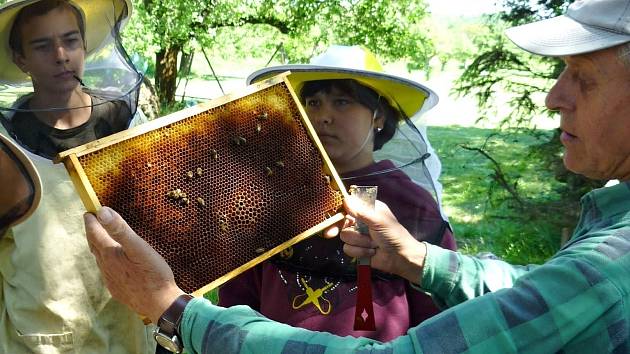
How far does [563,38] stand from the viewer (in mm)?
1478

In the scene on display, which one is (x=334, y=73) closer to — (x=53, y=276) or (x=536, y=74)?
(x=53, y=276)

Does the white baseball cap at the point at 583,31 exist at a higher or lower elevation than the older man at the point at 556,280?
higher

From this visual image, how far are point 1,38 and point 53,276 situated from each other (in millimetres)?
966

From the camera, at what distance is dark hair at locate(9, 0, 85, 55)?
246cm

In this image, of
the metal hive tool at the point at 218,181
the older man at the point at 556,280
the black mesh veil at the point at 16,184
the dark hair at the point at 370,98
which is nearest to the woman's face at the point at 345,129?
the dark hair at the point at 370,98

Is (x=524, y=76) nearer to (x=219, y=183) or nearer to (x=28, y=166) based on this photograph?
(x=219, y=183)

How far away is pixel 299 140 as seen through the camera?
2.15 meters

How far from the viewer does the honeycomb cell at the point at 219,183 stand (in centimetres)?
185

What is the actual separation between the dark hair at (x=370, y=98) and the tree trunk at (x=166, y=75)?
896cm

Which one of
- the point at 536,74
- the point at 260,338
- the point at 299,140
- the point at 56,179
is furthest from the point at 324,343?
the point at 536,74

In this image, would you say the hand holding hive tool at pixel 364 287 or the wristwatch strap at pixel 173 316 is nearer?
the wristwatch strap at pixel 173 316

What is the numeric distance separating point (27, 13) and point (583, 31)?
78.5 inches

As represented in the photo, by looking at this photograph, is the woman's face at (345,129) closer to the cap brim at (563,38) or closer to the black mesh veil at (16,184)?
the cap brim at (563,38)

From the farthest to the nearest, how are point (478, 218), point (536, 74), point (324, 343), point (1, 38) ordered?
point (478, 218) → point (536, 74) → point (1, 38) → point (324, 343)
